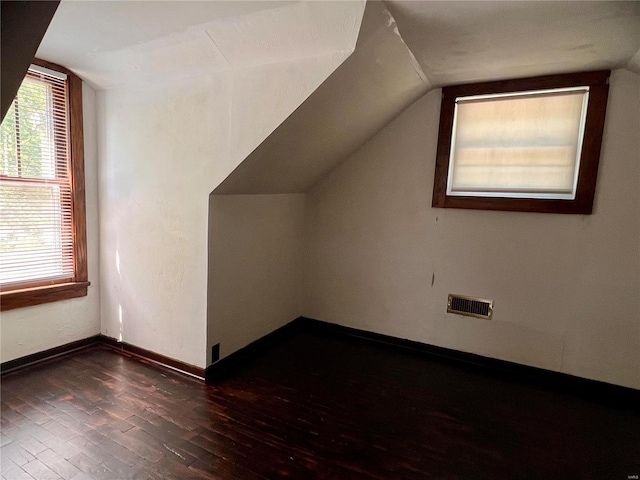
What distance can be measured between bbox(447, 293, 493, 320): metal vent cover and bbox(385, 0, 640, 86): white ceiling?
170cm

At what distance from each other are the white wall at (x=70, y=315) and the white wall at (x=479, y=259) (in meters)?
1.87

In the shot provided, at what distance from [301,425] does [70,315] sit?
2090 millimetres

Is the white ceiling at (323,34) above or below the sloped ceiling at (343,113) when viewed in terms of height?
above

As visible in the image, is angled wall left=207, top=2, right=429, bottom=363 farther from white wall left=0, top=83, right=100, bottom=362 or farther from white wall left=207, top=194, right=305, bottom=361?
white wall left=0, top=83, right=100, bottom=362

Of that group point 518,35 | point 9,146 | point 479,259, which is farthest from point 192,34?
point 479,259

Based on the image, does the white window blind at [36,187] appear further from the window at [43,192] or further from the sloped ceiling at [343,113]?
the sloped ceiling at [343,113]

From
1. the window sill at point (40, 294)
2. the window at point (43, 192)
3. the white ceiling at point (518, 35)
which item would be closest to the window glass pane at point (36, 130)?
the window at point (43, 192)

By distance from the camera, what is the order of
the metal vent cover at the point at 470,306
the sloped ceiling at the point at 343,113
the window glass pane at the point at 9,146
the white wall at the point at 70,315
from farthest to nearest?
the metal vent cover at the point at 470,306
the white wall at the point at 70,315
the window glass pane at the point at 9,146
the sloped ceiling at the point at 343,113

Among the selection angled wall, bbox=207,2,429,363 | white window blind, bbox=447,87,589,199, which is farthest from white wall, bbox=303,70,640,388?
angled wall, bbox=207,2,429,363

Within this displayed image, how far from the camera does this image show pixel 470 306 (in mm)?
2887

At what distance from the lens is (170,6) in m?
1.75

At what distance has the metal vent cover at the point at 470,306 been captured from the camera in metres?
2.83

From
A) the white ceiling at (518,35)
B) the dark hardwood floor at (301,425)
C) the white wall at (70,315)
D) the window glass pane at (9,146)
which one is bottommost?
the dark hardwood floor at (301,425)

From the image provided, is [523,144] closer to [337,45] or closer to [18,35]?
[337,45]
